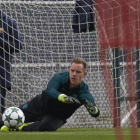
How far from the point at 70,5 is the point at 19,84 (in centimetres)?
152

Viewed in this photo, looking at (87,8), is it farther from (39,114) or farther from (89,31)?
(39,114)

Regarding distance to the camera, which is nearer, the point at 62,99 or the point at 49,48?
the point at 62,99

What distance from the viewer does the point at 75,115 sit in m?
9.70

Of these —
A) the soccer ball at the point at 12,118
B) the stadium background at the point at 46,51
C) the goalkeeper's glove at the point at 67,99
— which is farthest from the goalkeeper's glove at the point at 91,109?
the stadium background at the point at 46,51

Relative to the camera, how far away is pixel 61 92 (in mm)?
7684

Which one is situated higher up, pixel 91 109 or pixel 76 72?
pixel 76 72

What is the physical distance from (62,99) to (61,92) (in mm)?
463

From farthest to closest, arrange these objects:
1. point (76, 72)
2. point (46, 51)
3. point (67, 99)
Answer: point (46, 51) < point (76, 72) < point (67, 99)

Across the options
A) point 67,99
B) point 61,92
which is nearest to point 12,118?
point 61,92

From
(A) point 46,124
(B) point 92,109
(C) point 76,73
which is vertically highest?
(C) point 76,73

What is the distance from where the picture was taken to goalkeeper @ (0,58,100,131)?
7.32 metres

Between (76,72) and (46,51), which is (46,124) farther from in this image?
(46,51)

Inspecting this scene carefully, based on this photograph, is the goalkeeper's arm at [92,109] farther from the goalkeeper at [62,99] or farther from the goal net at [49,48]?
the goal net at [49,48]

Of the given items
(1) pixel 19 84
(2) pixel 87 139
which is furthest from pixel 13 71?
(2) pixel 87 139
